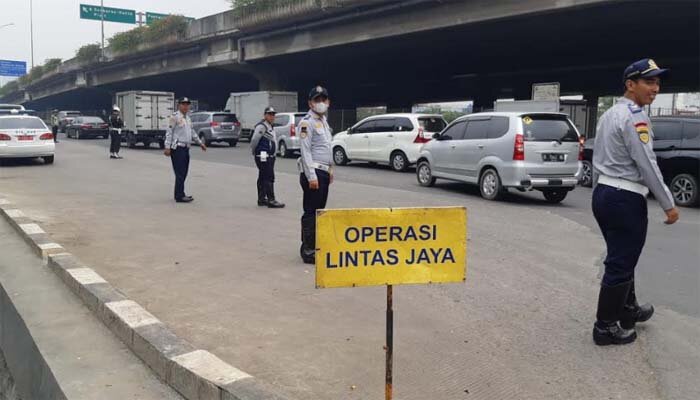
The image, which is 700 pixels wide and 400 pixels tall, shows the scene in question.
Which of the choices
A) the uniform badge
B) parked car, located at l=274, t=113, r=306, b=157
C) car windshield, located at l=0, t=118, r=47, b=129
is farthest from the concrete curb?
parked car, located at l=274, t=113, r=306, b=157

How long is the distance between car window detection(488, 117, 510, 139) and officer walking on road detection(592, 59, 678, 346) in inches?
294

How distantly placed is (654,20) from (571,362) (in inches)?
847

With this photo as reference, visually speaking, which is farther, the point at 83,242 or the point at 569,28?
the point at 569,28

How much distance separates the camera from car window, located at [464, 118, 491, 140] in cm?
1222

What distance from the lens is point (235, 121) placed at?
30.8 m

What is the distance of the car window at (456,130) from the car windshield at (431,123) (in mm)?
3925

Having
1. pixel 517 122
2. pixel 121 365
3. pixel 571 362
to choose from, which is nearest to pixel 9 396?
pixel 121 365

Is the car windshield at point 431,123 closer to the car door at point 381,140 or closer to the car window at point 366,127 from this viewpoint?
the car door at point 381,140

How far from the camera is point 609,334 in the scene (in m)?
4.35

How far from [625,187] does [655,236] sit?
503 centimetres

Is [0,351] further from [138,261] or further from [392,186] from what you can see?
[392,186]

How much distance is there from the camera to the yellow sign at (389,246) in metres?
3.12

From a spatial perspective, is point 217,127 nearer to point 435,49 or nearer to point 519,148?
point 435,49

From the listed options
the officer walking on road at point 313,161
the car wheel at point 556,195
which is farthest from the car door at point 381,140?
the officer walking on road at point 313,161
